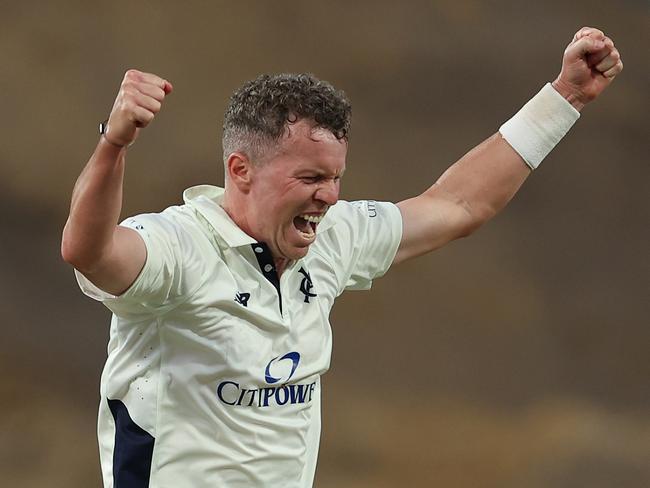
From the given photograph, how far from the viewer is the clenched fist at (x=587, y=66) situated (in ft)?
8.67

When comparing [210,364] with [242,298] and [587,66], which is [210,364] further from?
[587,66]

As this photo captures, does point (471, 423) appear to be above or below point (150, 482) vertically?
above

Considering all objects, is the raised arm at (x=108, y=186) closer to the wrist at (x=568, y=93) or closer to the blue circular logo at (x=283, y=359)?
the blue circular logo at (x=283, y=359)

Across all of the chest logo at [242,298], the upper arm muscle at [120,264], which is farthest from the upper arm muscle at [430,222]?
the upper arm muscle at [120,264]

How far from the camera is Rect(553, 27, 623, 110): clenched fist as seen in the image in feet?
8.67

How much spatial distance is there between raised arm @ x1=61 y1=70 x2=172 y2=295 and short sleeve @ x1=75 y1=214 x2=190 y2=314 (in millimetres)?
74

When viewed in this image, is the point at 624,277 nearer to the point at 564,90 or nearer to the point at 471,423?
the point at 471,423

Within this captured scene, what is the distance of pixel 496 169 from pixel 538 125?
0.45ft

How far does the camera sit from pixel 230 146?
237cm

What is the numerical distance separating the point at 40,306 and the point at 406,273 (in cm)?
136

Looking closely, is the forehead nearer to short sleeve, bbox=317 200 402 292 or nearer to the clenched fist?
short sleeve, bbox=317 200 402 292

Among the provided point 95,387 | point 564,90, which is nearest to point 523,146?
point 564,90

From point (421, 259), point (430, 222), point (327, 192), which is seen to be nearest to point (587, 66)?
point (430, 222)

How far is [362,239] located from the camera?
261cm
